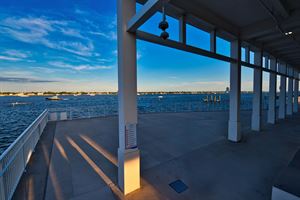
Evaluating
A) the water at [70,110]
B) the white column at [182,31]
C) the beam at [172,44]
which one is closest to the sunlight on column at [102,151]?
the water at [70,110]

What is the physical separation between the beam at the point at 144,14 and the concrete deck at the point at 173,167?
2927mm

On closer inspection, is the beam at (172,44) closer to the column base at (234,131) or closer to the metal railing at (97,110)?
the column base at (234,131)

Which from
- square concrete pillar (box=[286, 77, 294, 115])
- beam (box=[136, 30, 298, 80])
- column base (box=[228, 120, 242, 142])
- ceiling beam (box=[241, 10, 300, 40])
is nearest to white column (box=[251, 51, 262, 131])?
ceiling beam (box=[241, 10, 300, 40])

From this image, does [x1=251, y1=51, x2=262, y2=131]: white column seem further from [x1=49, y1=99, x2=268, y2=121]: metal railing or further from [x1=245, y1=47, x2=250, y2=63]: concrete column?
[x1=49, y1=99, x2=268, y2=121]: metal railing

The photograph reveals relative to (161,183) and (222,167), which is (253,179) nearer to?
(222,167)

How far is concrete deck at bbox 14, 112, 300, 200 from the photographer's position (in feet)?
8.38

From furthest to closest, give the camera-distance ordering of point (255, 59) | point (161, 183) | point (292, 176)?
point (255, 59)
point (161, 183)
point (292, 176)

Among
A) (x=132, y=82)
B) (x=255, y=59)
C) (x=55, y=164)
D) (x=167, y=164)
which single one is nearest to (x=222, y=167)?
(x=167, y=164)

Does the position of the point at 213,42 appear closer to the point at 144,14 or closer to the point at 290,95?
the point at 144,14

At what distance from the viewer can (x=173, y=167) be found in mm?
3439

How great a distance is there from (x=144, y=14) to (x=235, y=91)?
4.65 meters

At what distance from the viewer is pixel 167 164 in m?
3.58

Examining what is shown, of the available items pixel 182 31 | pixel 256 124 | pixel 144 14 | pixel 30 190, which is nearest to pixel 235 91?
pixel 256 124

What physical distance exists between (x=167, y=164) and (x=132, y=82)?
236 centimetres
